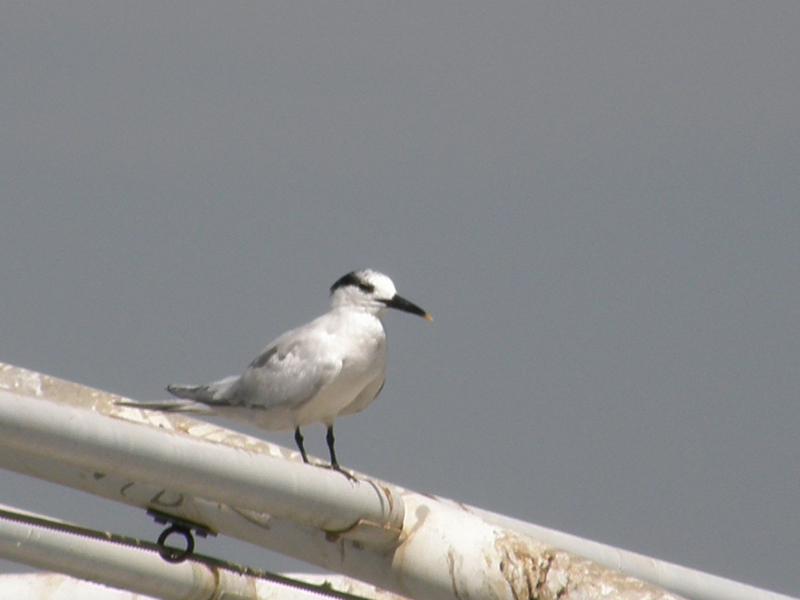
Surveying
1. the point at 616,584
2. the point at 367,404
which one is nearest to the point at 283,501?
the point at 616,584

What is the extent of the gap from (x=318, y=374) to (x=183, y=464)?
4453 millimetres

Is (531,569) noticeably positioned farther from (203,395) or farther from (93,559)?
(203,395)

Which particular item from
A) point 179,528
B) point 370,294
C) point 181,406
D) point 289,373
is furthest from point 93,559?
point 370,294

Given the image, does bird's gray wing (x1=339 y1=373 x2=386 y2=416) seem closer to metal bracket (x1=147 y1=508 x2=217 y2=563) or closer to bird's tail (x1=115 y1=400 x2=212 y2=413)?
bird's tail (x1=115 y1=400 x2=212 y2=413)

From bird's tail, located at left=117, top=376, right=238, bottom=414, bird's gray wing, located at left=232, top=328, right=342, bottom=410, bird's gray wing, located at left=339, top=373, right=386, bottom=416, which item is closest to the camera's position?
bird's gray wing, located at left=232, top=328, right=342, bottom=410

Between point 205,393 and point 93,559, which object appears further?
point 205,393

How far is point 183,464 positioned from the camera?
4535 mm

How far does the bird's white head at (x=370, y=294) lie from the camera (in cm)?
962

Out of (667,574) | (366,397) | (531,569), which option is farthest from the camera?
(366,397)

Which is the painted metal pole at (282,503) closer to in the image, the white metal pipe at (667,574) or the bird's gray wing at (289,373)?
the white metal pipe at (667,574)

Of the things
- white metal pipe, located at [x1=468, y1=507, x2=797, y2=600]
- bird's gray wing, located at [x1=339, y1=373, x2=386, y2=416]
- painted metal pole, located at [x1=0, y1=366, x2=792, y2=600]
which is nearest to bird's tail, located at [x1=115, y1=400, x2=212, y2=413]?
bird's gray wing, located at [x1=339, y1=373, x2=386, y2=416]

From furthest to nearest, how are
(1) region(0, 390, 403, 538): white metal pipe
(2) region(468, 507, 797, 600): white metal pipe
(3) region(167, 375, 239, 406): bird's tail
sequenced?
(3) region(167, 375, 239, 406): bird's tail → (2) region(468, 507, 797, 600): white metal pipe → (1) region(0, 390, 403, 538): white metal pipe

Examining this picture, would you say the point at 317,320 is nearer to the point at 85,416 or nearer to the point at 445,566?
the point at 445,566

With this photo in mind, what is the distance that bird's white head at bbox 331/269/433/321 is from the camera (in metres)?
9.62
